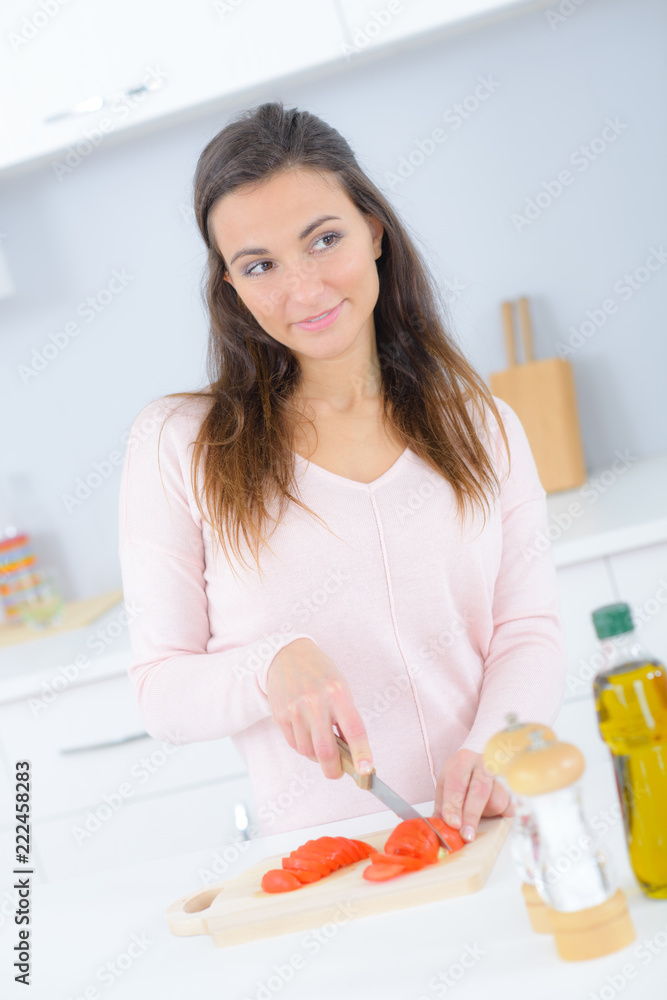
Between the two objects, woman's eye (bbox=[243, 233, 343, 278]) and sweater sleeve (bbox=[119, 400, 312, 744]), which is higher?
woman's eye (bbox=[243, 233, 343, 278])

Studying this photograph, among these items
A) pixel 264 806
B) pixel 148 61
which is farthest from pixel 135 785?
pixel 148 61

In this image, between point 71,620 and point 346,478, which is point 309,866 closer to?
point 346,478

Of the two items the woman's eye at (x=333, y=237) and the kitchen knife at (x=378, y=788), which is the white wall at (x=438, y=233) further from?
the kitchen knife at (x=378, y=788)

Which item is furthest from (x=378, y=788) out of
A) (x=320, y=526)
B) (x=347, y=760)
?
(x=320, y=526)

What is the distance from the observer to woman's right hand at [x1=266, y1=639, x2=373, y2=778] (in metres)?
0.82

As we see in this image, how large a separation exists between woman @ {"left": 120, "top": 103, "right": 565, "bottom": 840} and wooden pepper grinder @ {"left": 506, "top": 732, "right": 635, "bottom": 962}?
0.38 meters

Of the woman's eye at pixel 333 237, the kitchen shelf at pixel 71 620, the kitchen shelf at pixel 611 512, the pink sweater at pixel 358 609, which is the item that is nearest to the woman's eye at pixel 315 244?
the woman's eye at pixel 333 237

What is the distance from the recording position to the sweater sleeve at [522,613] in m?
1.05

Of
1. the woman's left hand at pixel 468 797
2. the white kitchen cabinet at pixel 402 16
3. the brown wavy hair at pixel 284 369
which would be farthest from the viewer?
the white kitchen cabinet at pixel 402 16

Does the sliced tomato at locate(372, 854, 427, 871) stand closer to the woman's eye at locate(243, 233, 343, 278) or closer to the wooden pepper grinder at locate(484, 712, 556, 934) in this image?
the wooden pepper grinder at locate(484, 712, 556, 934)

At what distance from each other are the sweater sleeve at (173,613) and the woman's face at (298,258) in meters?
0.19

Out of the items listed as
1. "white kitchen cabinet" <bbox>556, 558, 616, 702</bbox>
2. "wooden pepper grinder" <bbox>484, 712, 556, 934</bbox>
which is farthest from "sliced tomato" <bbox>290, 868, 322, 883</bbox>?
"white kitchen cabinet" <bbox>556, 558, 616, 702</bbox>

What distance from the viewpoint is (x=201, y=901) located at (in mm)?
822

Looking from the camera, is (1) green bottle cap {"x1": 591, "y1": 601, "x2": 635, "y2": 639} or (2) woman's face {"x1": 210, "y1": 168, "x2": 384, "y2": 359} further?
(2) woman's face {"x1": 210, "y1": 168, "x2": 384, "y2": 359}
